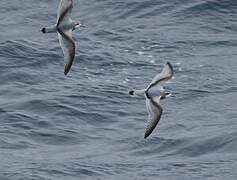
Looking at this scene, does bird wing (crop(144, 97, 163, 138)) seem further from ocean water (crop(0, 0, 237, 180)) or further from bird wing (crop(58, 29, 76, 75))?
ocean water (crop(0, 0, 237, 180))

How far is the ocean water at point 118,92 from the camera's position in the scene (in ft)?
117

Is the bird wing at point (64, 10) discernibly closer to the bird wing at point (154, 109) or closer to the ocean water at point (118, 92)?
the bird wing at point (154, 109)

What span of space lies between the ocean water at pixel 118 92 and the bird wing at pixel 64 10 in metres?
6.00

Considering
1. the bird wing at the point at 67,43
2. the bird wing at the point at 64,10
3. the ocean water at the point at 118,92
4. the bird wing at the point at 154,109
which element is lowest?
the ocean water at the point at 118,92

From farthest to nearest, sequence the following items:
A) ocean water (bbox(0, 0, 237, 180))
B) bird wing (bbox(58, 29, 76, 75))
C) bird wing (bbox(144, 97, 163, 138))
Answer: ocean water (bbox(0, 0, 237, 180)), bird wing (bbox(144, 97, 163, 138)), bird wing (bbox(58, 29, 76, 75))

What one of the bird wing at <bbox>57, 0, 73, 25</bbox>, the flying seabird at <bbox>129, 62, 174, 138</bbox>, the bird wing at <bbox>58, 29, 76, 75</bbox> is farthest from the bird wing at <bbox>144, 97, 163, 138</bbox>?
the bird wing at <bbox>57, 0, 73, 25</bbox>

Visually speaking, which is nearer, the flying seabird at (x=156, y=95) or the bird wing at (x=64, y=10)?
the bird wing at (x=64, y=10)

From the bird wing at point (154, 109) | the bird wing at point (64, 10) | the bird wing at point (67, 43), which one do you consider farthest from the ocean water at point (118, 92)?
the bird wing at point (64, 10)

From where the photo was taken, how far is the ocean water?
35562mm

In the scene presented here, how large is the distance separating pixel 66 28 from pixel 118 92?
1045cm

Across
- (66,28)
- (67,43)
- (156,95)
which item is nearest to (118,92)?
(156,95)

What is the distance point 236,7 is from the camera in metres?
46.2

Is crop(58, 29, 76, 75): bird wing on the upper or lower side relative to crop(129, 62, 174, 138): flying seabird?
upper

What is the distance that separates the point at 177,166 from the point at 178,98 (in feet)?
17.4
